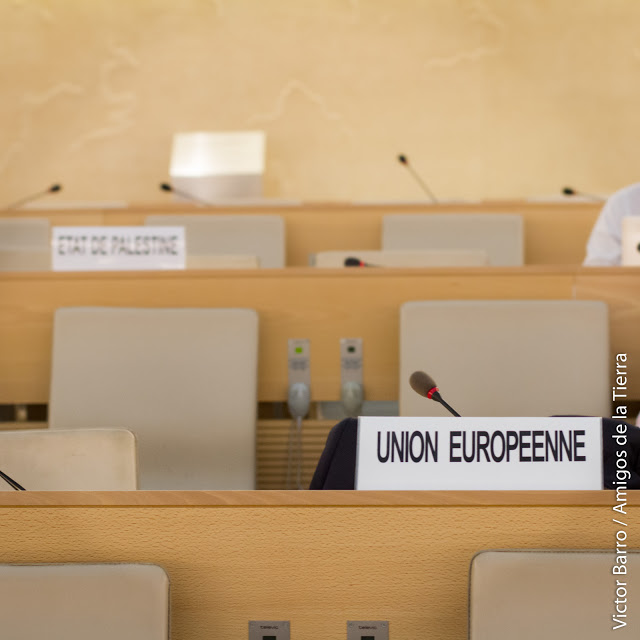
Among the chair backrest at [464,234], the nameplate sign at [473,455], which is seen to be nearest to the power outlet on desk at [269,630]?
the nameplate sign at [473,455]

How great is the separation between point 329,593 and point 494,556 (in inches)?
6.9

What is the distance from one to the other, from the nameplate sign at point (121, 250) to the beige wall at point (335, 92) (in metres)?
4.35

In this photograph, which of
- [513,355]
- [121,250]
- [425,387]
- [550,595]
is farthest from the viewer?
[121,250]

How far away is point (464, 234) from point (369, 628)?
8.79ft

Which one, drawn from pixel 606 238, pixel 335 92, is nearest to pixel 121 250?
pixel 606 238

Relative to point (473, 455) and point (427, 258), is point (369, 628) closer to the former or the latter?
point (473, 455)

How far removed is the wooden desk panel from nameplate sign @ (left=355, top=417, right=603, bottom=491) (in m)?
1.07

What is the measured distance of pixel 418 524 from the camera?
89 centimetres

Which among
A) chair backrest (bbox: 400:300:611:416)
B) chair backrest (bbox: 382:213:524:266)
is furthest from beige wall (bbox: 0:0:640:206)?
chair backrest (bbox: 400:300:611:416)

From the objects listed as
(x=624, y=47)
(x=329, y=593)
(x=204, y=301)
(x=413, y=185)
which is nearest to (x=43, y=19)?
(x=413, y=185)

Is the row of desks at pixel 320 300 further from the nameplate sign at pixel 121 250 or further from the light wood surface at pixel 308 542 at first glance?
the light wood surface at pixel 308 542

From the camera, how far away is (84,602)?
0.84m

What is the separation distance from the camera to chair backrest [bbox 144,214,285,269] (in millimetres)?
3475

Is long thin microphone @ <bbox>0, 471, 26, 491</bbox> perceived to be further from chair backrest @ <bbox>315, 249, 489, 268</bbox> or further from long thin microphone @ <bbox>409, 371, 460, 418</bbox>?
chair backrest @ <bbox>315, 249, 489, 268</bbox>
